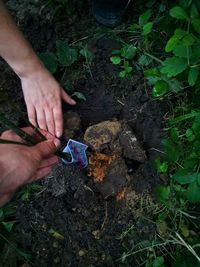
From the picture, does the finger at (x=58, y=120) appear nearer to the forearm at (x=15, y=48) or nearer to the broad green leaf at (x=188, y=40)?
the forearm at (x=15, y=48)

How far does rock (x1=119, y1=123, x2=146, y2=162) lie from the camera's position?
161 cm

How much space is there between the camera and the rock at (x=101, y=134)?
1.64 meters

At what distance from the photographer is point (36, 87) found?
170cm

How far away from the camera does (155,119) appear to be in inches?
66.5

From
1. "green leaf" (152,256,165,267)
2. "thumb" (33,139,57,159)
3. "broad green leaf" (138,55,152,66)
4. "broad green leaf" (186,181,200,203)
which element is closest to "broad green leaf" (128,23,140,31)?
"broad green leaf" (138,55,152,66)

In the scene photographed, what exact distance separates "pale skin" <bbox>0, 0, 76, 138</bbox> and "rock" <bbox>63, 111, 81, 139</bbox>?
0.13ft

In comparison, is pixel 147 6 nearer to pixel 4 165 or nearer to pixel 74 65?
pixel 74 65

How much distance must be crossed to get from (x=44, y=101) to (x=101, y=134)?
0.94 feet

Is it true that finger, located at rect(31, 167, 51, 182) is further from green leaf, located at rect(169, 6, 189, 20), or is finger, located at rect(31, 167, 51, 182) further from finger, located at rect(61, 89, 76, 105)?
green leaf, located at rect(169, 6, 189, 20)

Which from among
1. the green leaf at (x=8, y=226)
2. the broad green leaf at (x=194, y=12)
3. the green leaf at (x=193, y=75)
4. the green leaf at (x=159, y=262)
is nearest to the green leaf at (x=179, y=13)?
the broad green leaf at (x=194, y=12)

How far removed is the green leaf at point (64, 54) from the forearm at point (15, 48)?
7.2 inches

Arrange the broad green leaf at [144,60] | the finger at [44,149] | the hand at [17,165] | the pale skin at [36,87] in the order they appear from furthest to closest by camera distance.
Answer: the broad green leaf at [144,60]
the pale skin at [36,87]
the finger at [44,149]
the hand at [17,165]

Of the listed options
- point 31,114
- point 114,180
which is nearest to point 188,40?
point 114,180

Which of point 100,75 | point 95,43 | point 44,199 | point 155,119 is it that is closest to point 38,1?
point 95,43
